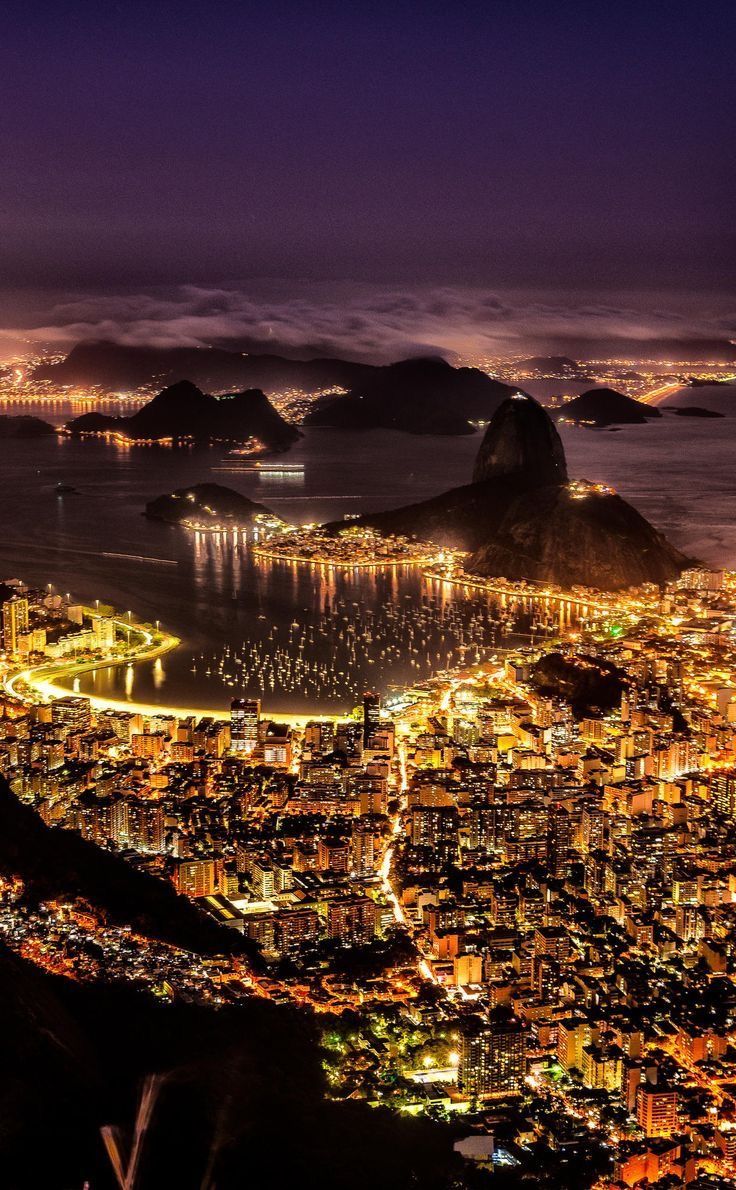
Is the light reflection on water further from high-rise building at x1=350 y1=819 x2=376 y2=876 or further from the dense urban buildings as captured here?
high-rise building at x1=350 y1=819 x2=376 y2=876

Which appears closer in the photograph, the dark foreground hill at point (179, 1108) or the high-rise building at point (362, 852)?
the dark foreground hill at point (179, 1108)

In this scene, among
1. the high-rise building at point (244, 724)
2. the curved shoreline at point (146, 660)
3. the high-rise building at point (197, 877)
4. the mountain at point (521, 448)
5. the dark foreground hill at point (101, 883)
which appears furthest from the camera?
the mountain at point (521, 448)

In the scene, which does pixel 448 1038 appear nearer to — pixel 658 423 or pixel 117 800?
pixel 117 800

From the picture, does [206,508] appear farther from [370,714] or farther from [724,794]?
[724,794]

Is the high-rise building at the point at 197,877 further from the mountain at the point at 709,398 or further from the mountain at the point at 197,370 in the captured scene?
the mountain at the point at 197,370

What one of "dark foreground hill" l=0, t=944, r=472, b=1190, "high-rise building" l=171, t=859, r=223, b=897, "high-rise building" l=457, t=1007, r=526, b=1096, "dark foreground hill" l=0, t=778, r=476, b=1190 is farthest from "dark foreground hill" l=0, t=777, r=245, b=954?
"high-rise building" l=457, t=1007, r=526, b=1096

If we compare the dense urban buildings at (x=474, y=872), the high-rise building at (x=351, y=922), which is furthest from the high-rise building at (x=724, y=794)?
the high-rise building at (x=351, y=922)

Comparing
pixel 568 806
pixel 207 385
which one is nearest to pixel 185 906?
pixel 568 806
